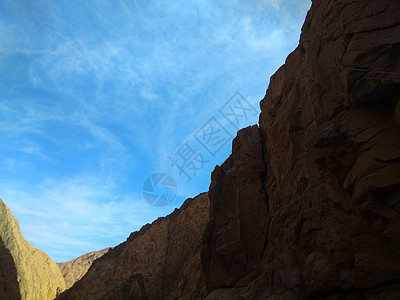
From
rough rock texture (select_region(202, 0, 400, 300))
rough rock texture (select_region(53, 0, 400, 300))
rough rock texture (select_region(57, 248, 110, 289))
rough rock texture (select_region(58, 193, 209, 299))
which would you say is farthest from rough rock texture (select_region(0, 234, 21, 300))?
rough rock texture (select_region(57, 248, 110, 289))

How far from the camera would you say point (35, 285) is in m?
54.6

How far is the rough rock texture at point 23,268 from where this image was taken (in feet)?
128

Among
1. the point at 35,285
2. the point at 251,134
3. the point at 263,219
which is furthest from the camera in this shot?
the point at 35,285

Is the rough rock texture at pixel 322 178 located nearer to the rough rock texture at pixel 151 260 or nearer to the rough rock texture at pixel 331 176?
the rough rock texture at pixel 331 176

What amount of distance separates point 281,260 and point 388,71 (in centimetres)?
770

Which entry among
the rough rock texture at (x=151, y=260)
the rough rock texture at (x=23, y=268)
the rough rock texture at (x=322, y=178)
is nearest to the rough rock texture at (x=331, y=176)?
the rough rock texture at (x=322, y=178)

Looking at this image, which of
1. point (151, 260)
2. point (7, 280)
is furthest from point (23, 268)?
point (7, 280)

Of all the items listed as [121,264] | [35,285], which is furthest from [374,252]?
[35,285]

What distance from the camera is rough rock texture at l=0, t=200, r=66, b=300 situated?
1534 inches

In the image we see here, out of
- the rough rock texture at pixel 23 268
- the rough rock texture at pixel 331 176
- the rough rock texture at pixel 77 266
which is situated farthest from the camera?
the rough rock texture at pixel 77 266

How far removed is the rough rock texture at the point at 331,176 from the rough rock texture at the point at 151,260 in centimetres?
1830

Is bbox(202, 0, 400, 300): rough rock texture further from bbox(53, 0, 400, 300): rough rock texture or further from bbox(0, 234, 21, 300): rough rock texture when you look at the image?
bbox(0, 234, 21, 300): rough rock texture

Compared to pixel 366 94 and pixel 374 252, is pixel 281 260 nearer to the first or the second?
pixel 374 252

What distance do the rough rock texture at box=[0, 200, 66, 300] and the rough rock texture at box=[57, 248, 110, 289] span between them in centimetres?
3439
